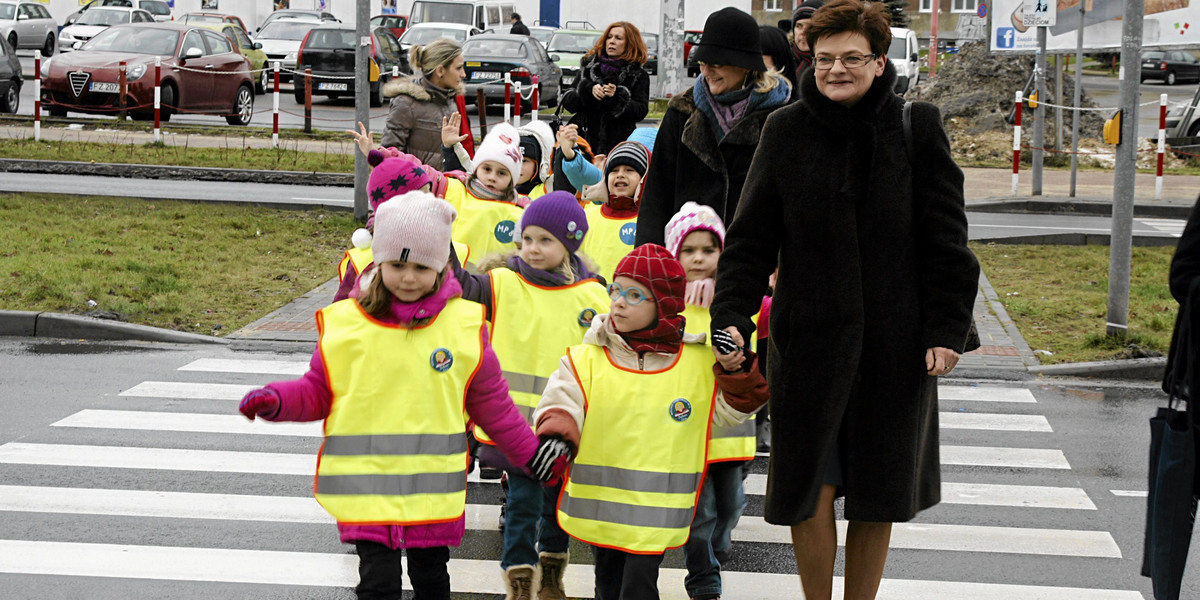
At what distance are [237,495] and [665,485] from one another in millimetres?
2923

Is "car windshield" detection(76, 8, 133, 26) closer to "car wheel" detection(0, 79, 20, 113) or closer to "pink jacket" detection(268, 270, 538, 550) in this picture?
"car wheel" detection(0, 79, 20, 113)

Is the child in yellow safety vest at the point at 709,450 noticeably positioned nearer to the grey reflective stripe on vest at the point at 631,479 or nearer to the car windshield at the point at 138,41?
the grey reflective stripe on vest at the point at 631,479

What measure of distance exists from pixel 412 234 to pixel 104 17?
3655 centimetres

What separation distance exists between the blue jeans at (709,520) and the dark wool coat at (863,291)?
773 mm

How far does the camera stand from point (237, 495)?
20.9ft

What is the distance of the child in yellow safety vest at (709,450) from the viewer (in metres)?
4.79

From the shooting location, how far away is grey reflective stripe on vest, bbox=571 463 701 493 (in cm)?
413

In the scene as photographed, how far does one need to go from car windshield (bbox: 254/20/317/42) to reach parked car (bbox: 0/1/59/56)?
7.78m

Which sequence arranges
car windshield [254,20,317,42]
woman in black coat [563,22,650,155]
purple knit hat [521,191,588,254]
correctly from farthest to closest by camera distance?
car windshield [254,20,317,42] → woman in black coat [563,22,650,155] → purple knit hat [521,191,588,254]

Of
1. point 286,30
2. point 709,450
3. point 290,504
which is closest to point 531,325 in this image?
point 709,450

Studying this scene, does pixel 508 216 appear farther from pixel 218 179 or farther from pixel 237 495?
pixel 218 179

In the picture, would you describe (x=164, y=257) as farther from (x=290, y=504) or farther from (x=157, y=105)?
(x=157, y=105)

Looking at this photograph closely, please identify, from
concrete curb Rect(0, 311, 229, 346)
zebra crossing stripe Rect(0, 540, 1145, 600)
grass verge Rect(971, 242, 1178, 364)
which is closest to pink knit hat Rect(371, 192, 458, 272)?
zebra crossing stripe Rect(0, 540, 1145, 600)

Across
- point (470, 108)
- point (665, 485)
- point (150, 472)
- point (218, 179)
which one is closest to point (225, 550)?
point (150, 472)
